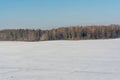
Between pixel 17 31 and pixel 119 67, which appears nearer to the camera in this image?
Answer: pixel 119 67

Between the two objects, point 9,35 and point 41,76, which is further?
point 9,35

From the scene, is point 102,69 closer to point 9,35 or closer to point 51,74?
point 51,74

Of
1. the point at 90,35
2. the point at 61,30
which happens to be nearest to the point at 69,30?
the point at 61,30

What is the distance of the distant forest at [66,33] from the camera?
3347 cm

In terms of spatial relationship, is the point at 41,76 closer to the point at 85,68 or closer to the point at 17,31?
the point at 85,68

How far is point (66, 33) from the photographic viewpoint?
1438 inches

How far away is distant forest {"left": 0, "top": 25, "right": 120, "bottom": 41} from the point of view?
33.5 m

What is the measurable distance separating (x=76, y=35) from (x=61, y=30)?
99.5 inches

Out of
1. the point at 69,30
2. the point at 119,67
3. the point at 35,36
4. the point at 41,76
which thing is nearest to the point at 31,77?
the point at 41,76

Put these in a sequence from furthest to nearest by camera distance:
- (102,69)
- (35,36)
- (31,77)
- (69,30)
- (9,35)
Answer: (69,30) → (9,35) → (35,36) → (102,69) → (31,77)

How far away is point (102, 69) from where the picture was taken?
8000 millimetres

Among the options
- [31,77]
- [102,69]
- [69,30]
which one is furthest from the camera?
[69,30]

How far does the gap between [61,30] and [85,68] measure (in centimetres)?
2966

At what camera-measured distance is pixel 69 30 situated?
3944 centimetres
